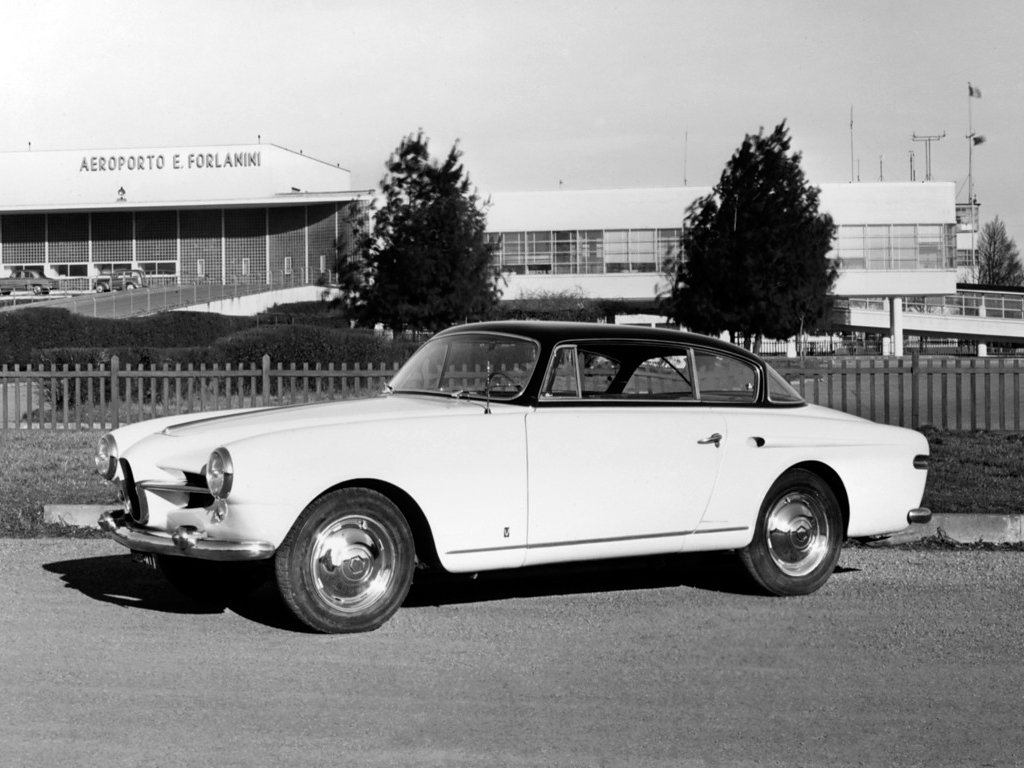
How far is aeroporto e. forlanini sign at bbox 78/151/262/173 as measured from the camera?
83.6 meters

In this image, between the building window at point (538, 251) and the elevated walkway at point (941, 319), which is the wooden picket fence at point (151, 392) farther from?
the elevated walkway at point (941, 319)

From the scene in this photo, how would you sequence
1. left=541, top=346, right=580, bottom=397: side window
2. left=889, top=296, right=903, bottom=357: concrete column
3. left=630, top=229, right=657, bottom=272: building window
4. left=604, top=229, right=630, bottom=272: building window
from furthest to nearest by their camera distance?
left=604, top=229, right=630, bottom=272: building window
left=630, top=229, right=657, bottom=272: building window
left=889, top=296, right=903, bottom=357: concrete column
left=541, top=346, right=580, bottom=397: side window

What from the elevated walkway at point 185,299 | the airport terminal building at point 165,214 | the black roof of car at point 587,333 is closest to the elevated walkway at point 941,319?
the elevated walkway at point 185,299

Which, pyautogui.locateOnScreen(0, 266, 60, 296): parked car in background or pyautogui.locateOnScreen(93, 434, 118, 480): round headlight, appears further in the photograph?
pyautogui.locateOnScreen(0, 266, 60, 296): parked car in background

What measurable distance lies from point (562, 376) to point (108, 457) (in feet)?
8.25

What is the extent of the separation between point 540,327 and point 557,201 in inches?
2413

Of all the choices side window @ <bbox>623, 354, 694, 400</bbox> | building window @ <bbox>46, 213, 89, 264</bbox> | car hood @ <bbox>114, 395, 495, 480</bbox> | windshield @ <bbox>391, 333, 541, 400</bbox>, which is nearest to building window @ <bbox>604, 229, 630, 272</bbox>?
building window @ <bbox>46, 213, 89, 264</bbox>

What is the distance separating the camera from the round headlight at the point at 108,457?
7.19 meters

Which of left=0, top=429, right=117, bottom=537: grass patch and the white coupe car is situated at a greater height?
the white coupe car

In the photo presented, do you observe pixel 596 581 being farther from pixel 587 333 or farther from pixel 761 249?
pixel 761 249

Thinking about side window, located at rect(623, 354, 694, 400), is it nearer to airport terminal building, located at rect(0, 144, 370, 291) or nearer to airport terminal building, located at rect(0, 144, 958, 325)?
airport terminal building, located at rect(0, 144, 958, 325)

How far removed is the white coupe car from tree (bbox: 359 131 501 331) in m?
29.2

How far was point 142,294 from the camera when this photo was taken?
6450 cm

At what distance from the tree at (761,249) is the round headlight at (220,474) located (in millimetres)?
33125
